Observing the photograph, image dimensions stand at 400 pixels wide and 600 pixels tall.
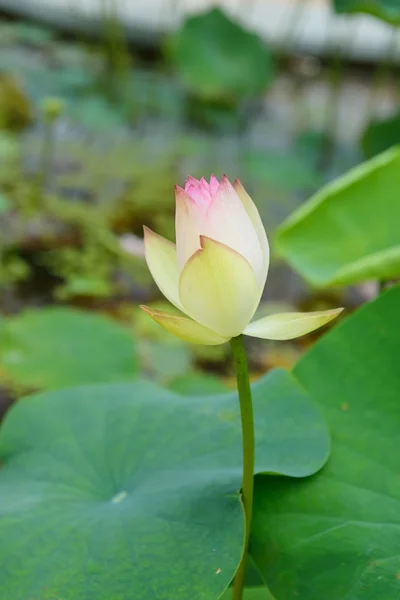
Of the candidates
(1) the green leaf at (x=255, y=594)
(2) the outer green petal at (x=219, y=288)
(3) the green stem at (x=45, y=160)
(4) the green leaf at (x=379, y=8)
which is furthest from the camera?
(3) the green stem at (x=45, y=160)

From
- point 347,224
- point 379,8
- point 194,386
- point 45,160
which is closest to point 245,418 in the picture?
point 347,224

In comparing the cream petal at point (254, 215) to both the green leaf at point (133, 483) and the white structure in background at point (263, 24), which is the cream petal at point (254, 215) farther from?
the white structure in background at point (263, 24)

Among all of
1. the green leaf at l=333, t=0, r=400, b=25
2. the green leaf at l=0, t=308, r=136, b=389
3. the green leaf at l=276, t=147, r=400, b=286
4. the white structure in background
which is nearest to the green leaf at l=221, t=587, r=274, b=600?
the green leaf at l=276, t=147, r=400, b=286

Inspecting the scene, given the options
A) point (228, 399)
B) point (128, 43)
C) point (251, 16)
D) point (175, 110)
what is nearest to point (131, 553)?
point (228, 399)

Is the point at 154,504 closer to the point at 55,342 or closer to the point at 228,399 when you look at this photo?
the point at 228,399

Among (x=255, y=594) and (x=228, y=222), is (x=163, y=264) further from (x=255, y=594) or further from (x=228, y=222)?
(x=255, y=594)

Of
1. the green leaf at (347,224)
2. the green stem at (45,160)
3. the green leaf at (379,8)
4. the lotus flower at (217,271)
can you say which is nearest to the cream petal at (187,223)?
the lotus flower at (217,271)
